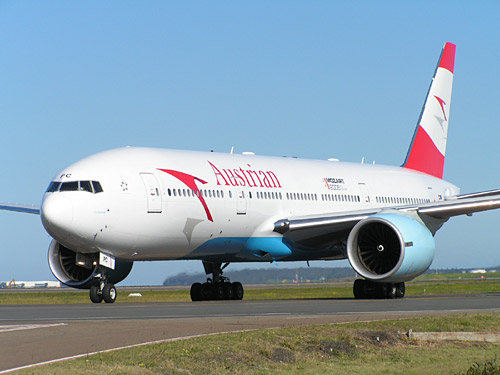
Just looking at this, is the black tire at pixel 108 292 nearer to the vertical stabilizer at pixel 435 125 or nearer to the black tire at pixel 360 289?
the black tire at pixel 360 289

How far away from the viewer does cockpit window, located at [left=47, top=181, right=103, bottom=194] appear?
23.0 meters

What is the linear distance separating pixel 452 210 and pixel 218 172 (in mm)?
6926

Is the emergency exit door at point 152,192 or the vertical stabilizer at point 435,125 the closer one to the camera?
the emergency exit door at point 152,192

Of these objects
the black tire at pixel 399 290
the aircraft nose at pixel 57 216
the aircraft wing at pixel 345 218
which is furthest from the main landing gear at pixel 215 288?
the aircraft nose at pixel 57 216

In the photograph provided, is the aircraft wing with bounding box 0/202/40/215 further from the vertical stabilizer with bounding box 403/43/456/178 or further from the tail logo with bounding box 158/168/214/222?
the vertical stabilizer with bounding box 403/43/456/178

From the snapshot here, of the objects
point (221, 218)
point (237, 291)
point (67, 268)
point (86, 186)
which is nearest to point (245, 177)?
point (221, 218)

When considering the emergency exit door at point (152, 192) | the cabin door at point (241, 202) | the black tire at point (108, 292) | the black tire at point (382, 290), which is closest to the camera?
the black tire at point (108, 292)

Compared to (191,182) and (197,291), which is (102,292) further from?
(197,291)

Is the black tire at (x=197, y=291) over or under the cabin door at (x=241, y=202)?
under

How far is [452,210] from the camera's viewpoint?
27.2 m

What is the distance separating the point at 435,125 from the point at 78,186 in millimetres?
20200

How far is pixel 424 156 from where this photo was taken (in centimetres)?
3859

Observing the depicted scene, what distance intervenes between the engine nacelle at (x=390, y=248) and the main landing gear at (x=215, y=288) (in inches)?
204

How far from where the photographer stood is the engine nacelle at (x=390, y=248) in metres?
25.0
